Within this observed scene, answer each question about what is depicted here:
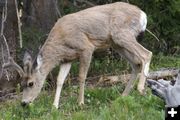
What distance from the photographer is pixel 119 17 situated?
37.7 ft

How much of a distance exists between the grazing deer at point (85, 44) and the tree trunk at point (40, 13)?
88.6 inches

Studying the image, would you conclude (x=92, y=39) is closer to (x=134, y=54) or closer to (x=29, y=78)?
(x=134, y=54)

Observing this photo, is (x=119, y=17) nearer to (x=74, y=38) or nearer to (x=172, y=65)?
(x=74, y=38)

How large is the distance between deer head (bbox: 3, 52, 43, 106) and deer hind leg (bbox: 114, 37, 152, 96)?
160 cm

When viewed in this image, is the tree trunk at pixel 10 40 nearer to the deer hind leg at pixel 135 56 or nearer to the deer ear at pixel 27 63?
the deer ear at pixel 27 63

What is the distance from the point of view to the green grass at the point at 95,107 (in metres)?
8.08

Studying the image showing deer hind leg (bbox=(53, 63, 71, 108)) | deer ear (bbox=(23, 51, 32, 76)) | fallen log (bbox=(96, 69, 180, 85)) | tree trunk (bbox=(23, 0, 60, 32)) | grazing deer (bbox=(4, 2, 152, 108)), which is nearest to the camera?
deer ear (bbox=(23, 51, 32, 76))

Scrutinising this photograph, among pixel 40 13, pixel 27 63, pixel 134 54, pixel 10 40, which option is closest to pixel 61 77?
pixel 27 63

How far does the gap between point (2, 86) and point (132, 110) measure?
18.0ft

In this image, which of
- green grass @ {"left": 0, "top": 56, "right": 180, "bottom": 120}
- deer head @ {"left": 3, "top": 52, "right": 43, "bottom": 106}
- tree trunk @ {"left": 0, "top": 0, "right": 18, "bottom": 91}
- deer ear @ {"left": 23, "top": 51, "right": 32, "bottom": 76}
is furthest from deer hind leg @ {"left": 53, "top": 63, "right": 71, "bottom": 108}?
tree trunk @ {"left": 0, "top": 0, "right": 18, "bottom": 91}

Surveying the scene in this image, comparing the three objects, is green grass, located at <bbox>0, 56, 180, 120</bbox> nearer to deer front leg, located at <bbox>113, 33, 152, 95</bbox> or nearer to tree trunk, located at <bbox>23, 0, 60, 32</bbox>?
deer front leg, located at <bbox>113, 33, 152, 95</bbox>

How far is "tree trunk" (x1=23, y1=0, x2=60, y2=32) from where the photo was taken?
44.8ft

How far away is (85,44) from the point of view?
36.4ft

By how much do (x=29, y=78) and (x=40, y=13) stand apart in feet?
10.1
